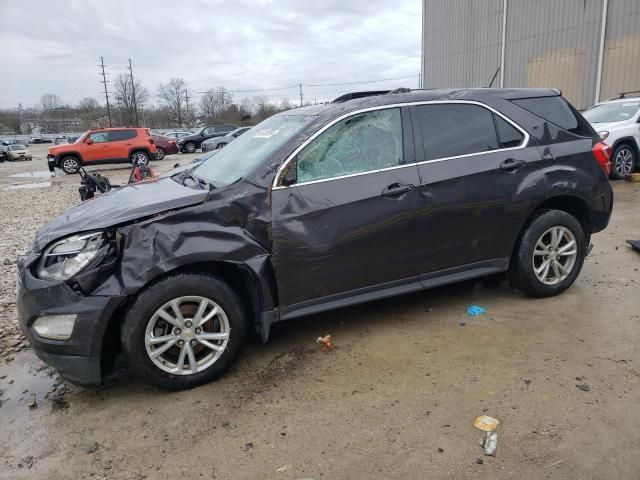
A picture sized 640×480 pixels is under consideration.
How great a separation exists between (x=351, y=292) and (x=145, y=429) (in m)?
1.58

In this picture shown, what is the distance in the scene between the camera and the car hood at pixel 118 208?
10.1ft

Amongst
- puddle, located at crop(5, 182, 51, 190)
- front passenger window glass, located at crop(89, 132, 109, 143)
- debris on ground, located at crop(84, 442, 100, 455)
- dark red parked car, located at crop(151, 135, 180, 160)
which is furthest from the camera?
dark red parked car, located at crop(151, 135, 180, 160)

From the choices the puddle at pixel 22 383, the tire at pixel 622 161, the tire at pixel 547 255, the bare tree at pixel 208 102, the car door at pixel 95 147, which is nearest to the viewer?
the puddle at pixel 22 383

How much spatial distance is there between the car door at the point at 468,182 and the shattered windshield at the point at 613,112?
8112 millimetres

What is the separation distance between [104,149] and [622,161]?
19312 millimetres

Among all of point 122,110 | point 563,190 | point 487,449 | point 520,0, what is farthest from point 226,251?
point 122,110

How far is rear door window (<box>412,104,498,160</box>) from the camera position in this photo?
3762 mm

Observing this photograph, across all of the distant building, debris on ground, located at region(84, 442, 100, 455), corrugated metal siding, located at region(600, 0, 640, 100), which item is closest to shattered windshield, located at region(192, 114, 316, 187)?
debris on ground, located at region(84, 442, 100, 455)

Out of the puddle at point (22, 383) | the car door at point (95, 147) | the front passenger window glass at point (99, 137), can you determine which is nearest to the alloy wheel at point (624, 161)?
the puddle at point (22, 383)

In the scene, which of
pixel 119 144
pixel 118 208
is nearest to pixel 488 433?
pixel 118 208

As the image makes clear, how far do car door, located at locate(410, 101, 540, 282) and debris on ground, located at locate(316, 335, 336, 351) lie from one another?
0.88 metres

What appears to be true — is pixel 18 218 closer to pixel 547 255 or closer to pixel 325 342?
pixel 325 342

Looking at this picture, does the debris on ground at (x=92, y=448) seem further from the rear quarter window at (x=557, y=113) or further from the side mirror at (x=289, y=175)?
the rear quarter window at (x=557, y=113)

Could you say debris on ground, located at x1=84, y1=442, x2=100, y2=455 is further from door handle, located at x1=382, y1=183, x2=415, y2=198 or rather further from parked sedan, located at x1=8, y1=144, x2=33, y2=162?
parked sedan, located at x1=8, y1=144, x2=33, y2=162
